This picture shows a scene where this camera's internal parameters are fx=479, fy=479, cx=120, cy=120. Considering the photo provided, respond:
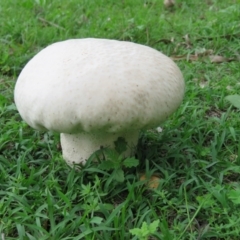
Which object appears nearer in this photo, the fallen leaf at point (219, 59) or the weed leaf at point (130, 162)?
the weed leaf at point (130, 162)

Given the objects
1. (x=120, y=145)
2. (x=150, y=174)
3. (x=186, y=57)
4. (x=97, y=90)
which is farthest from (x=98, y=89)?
(x=186, y=57)

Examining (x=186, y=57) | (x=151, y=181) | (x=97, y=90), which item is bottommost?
(x=186, y=57)

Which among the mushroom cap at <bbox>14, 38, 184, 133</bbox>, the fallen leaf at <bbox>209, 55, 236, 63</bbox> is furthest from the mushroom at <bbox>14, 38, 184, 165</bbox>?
the fallen leaf at <bbox>209, 55, 236, 63</bbox>

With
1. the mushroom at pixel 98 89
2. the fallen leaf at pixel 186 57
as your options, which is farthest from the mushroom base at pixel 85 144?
the fallen leaf at pixel 186 57

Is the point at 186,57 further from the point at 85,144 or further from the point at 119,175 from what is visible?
the point at 119,175

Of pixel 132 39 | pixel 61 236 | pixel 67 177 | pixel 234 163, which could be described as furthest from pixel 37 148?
pixel 132 39

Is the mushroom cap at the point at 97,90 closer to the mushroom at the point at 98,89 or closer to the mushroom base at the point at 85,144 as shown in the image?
the mushroom at the point at 98,89
